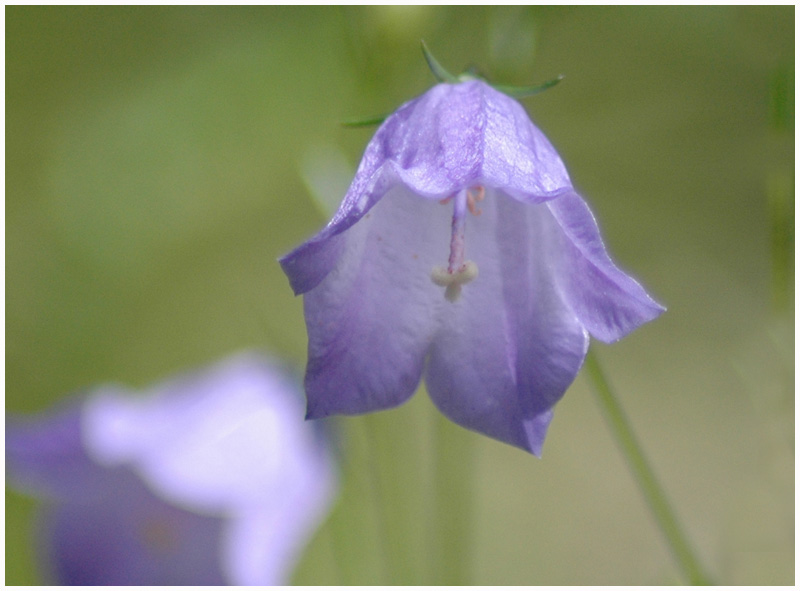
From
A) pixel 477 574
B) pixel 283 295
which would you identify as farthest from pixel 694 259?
pixel 283 295

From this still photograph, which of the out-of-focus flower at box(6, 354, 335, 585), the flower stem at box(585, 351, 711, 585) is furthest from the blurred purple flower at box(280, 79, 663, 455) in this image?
the out-of-focus flower at box(6, 354, 335, 585)

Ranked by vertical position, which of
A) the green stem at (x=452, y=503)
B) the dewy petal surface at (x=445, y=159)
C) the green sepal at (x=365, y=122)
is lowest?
the green stem at (x=452, y=503)

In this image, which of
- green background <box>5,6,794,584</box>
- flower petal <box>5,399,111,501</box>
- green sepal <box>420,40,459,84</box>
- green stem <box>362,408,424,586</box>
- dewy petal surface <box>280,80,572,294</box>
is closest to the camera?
dewy petal surface <box>280,80,572,294</box>

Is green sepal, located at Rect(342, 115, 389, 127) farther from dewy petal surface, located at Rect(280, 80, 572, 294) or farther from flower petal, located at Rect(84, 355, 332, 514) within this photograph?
flower petal, located at Rect(84, 355, 332, 514)

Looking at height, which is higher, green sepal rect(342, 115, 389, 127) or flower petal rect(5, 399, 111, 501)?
green sepal rect(342, 115, 389, 127)

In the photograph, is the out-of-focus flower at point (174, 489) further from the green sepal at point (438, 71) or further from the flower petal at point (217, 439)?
the green sepal at point (438, 71)

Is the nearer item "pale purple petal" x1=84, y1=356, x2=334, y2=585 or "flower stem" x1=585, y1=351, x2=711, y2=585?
"flower stem" x1=585, y1=351, x2=711, y2=585

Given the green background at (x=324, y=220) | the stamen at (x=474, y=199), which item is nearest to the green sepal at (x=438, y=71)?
the stamen at (x=474, y=199)
